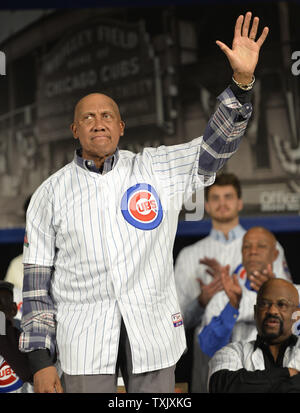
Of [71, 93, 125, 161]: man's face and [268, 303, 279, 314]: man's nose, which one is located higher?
[71, 93, 125, 161]: man's face

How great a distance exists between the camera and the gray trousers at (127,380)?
4.95ft

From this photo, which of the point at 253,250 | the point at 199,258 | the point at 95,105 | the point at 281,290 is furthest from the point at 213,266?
the point at 95,105

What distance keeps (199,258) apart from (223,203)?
0.36 meters

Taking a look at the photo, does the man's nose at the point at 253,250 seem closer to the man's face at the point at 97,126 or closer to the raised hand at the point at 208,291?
the raised hand at the point at 208,291

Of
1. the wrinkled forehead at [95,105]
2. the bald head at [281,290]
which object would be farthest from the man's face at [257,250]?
the wrinkled forehead at [95,105]

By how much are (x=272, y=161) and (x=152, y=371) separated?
2.26m

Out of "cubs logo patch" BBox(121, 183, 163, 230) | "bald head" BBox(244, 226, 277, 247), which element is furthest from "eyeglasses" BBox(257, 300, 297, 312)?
"cubs logo patch" BBox(121, 183, 163, 230)

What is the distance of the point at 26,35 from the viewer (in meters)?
3.71

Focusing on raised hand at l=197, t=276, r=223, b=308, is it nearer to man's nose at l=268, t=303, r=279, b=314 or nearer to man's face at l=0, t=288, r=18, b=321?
man's nose at l=268, t=303, r=279, b=314

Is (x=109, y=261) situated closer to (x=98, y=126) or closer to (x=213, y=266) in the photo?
(x=98, y=126)

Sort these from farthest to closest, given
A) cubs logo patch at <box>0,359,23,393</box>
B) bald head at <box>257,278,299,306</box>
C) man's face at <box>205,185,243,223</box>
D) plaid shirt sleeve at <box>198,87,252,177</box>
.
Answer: man's face at <box>205,185,243,223</box>
bald head at <box>257,278,299,306</box>
cubs logo patch at <box>0,359,23,393</box>
plaid shirt sleeve at <box>198,87,252,177</box>

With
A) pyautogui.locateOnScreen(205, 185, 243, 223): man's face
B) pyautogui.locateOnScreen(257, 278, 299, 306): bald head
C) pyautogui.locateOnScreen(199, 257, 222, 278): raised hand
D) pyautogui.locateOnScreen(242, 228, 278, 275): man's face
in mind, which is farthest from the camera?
pyautogui.locateOnScreen(205, 185, 243, 223): man's face

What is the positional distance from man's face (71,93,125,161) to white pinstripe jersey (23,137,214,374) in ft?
0.23

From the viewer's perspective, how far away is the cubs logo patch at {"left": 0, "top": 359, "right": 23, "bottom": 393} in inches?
98.0
